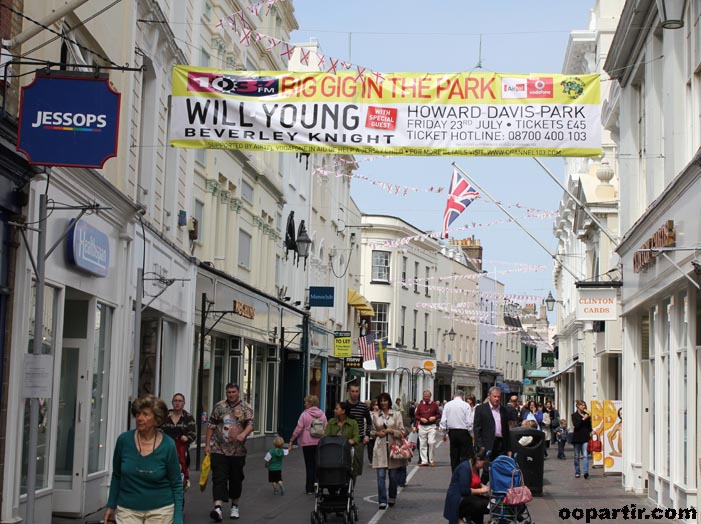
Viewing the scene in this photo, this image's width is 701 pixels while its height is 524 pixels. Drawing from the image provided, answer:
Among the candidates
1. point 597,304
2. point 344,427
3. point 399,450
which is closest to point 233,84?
point 344,427

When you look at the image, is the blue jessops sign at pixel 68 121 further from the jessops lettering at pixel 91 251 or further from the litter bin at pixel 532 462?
the litter bin at pixel 532 462

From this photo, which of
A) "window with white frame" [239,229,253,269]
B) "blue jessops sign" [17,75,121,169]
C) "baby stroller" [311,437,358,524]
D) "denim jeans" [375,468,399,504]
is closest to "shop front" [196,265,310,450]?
"window with white frame" [239,229,253,269]

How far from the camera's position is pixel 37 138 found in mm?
10438

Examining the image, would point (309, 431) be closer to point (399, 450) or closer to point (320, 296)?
point (399, 450)

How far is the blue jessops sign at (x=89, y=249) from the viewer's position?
13.6 meters

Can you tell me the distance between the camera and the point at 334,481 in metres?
13.8

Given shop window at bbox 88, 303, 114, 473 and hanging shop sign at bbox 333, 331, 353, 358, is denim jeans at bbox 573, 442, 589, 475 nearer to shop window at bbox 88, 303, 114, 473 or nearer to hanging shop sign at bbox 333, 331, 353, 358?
shop window at bbox 88, 303, 114, 473

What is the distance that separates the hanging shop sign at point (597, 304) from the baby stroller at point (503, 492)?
35.0 feet

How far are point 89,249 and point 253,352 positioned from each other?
17.1m

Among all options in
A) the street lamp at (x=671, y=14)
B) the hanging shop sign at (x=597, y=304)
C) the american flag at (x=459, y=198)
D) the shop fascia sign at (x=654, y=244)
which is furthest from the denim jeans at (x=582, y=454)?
the street lamp at (x=671, y=14)

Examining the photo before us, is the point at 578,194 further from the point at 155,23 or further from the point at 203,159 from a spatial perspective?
the point at 155,23

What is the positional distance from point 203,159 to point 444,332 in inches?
2045

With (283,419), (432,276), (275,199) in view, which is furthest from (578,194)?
(432,276)

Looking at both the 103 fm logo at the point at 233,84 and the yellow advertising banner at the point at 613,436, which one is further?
the yellow advertising banner at the point at 613,436
